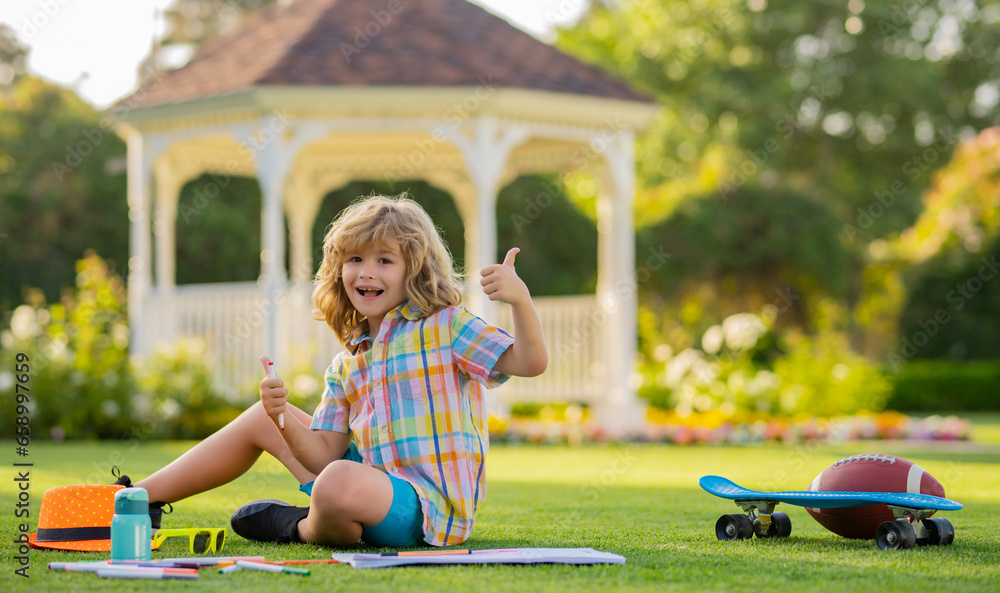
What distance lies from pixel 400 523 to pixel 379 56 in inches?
317

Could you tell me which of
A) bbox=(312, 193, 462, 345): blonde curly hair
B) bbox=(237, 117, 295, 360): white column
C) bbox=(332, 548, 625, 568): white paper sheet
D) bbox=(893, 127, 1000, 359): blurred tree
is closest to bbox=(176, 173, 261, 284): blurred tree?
bbox=(237, 117, 295, 360): white column

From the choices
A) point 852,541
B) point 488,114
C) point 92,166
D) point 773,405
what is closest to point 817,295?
point 773,405

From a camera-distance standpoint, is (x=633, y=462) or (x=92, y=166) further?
(x=92, y=166)

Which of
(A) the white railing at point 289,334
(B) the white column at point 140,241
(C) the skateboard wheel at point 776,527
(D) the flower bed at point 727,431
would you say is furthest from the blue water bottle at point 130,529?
Result: (B) the white column at point 140,241

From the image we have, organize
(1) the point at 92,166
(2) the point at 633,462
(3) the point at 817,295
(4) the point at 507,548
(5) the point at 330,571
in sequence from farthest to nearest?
1. (3) the point at 817,295
2. (1) the point at 92,166
3. (2) the point at 633,462
4. (4) the point at 507,548
5. (5) the point at 330,571

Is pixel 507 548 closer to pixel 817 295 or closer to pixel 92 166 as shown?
pixel 92 166

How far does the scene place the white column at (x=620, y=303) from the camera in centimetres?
1133

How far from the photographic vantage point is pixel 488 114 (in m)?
10.5

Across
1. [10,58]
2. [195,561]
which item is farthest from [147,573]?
[10,58]

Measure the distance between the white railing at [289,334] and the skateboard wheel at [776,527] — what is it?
6.94 metres

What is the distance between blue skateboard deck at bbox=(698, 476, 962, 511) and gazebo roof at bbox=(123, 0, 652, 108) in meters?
7.15

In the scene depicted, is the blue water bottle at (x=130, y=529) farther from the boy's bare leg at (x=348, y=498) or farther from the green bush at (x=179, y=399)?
the green bush at (x=179, y=399)

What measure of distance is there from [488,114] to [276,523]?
7272 millimetres

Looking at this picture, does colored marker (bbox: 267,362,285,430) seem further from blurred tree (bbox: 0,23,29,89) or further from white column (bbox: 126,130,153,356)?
blurred tree (bbox: 0,23,29,89)
